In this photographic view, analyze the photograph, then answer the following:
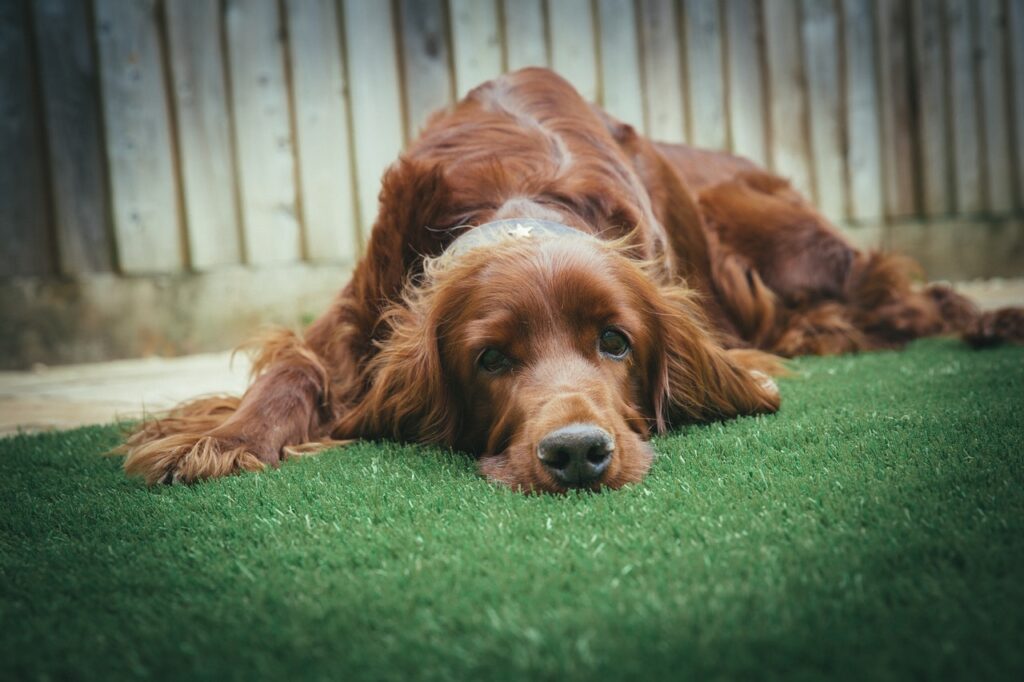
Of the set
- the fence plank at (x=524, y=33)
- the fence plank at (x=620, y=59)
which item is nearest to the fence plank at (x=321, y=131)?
the fence plank at (x=524, y=33)

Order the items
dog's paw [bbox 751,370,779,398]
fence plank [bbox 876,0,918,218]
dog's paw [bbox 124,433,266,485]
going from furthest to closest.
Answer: fence plank [bbox 876,0,918,218] → dog's paw [bbox 751,370,779,398] → dog's paw [bbox 124,433,266,485]

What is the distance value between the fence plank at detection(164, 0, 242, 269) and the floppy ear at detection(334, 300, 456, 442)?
1.97 meters

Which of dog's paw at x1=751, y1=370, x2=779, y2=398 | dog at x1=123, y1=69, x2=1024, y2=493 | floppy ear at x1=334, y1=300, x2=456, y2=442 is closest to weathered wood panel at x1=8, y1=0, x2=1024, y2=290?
dog at x1=123, y1=69, x2=1024, y2=493

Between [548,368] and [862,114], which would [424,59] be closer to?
[862,114]

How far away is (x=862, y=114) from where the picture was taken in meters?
4.89

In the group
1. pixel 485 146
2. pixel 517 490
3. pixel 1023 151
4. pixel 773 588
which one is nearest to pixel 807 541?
pixel 773 588

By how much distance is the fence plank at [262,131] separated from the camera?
12.5 ft

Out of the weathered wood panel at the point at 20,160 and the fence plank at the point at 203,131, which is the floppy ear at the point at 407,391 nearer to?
the fence plank at the point at 203,131

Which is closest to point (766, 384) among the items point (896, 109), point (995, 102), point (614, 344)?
point (614, 344)

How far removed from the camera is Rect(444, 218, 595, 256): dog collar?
6.34ft

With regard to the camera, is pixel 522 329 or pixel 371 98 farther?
pixel 371 98

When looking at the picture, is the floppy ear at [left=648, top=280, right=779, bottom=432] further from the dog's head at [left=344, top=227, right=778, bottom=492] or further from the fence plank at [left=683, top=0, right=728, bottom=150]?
the fence plank at [left=683, top=0, right=728, bottom=150]

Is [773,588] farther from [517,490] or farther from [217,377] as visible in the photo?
[217,377]

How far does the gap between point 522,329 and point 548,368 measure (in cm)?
10
